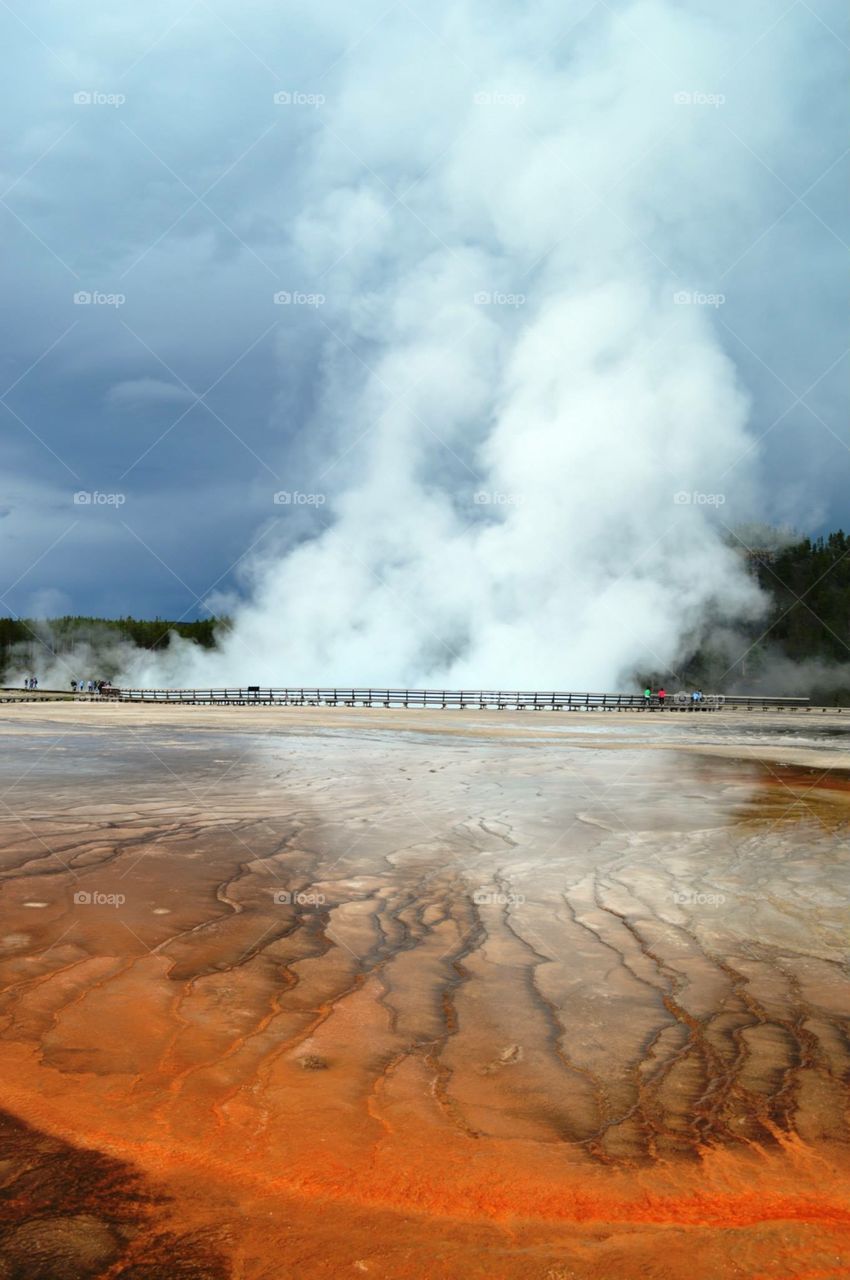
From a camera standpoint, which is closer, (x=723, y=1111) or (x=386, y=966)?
(x=723, y=1111)

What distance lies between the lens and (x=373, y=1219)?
127 inches

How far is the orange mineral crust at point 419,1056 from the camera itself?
3154mm

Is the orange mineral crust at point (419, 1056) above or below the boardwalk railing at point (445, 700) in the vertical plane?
below

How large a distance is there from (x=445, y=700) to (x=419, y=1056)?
5486 cm

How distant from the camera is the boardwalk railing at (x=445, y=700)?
2280 inches

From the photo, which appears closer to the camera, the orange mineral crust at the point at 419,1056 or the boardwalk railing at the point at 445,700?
the orange mineral crust at the point at 419,1056

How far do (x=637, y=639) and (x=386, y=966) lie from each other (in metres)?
85.5

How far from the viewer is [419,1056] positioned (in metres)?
4.54

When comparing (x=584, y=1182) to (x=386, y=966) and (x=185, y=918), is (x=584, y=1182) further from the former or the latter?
(x=185, y=918)

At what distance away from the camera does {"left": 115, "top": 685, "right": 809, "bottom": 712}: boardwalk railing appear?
190 feet

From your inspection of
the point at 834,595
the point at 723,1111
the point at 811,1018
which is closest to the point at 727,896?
the point at 811,1018

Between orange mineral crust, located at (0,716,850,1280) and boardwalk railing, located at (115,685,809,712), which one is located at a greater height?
boardwalk railing, located at (115,685,809,712)

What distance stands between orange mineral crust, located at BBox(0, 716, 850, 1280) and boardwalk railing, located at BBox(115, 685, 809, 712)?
156 ft

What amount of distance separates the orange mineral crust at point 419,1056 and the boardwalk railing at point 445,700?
47462 millimetres
